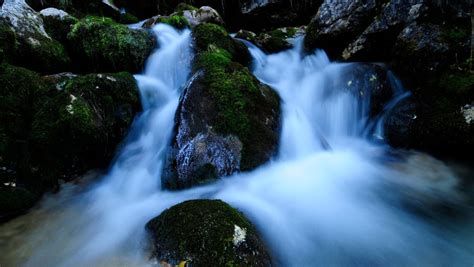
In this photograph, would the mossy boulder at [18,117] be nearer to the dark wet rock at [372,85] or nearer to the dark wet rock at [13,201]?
the dark wet rock at [13,201]

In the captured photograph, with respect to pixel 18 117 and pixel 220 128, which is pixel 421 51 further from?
pixel 18 117

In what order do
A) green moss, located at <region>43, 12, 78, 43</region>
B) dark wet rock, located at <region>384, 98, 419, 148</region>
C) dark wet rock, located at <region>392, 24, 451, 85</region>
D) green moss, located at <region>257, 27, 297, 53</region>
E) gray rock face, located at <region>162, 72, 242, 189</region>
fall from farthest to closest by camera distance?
green moss, located at <region>257, 27, 297, 53</region>
green moss, located at <region>43, 12, 78, 43</region>
dark wet rock, located at <region>392, 24, 451, 85</region>
dark wet rock, located at <region>384, 98, 419, 148</region>
gray rock face, located at <region>162, 72, 242, 189</region>

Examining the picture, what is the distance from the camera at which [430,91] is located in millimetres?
A: 5195

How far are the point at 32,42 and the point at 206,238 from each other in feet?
19.9

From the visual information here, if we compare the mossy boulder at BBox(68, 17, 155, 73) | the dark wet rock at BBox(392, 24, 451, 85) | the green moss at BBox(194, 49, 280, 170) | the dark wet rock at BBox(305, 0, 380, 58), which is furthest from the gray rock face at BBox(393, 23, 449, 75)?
the mossy boulder at BBox(68, 17, 155, 73)

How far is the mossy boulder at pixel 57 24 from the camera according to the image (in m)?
6.96

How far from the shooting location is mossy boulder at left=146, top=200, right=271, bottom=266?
7.84ft

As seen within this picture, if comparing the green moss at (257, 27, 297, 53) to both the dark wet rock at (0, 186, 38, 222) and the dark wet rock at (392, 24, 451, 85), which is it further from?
the dark wet rock at (0, 186, 38, 222)

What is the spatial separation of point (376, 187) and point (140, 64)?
6.11 m

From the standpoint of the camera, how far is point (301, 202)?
3.75 metres

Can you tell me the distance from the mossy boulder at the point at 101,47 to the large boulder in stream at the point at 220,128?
115 inches

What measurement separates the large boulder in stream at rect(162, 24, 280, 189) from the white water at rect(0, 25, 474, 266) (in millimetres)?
217

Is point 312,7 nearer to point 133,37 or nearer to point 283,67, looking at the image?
point 283,67

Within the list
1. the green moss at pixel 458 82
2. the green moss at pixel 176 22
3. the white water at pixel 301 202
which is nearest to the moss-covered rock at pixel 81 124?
the white water at pixel 301 202
